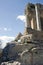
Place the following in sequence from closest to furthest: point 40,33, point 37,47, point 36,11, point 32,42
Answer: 1. point 37,47
2. point 32,42
3. point 40,33
4. point 36,11

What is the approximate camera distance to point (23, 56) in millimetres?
21953

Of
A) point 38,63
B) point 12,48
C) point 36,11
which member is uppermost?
point 36,11

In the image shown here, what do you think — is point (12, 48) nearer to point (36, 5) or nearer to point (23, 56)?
point (23, 56)

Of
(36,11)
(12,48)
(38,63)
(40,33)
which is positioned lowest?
(38,63)

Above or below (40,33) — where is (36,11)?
above

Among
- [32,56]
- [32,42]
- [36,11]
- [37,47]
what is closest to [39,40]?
[32,42]

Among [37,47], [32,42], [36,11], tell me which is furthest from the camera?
[36,11]

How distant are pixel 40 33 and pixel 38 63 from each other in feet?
27.8

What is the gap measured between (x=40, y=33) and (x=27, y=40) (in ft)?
13.7

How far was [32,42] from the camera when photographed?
26250mm

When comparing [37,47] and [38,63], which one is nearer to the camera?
[38,63]

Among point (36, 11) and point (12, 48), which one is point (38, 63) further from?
point (36, 11)

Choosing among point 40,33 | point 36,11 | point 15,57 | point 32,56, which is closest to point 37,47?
point 32,56

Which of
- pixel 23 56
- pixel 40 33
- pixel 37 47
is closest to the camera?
pixel 23 56
